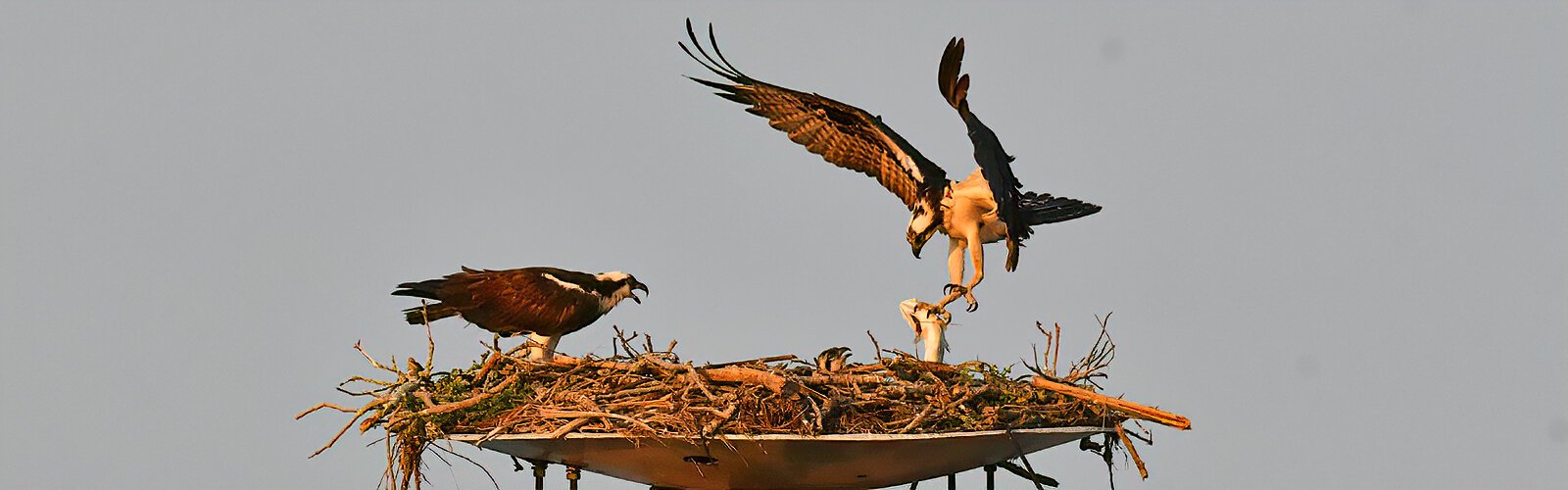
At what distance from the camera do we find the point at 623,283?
7.87 meters

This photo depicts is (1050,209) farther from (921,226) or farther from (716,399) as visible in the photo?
(716,399)

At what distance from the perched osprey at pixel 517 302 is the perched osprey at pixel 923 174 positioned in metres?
1.13

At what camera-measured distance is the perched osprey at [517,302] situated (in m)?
7.49

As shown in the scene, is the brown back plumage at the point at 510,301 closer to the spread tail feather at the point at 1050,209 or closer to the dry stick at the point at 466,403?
the dry stick at the point at 466,403

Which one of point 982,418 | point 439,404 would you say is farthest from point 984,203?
point 439,404

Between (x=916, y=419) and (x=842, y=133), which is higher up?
(x=842, y=133)

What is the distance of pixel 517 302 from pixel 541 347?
0.21 meters

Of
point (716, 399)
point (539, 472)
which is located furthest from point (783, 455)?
point (539, 472)

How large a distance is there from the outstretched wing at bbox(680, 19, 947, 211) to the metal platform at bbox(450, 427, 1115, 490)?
48.4 inches

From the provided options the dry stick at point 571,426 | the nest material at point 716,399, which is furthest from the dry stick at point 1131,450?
the dry stick at point 571,426

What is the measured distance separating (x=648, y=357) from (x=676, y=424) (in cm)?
46

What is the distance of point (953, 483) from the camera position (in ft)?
26.0

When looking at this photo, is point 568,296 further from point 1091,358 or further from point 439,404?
point 1091,358

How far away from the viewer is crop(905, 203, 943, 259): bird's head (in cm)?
771
